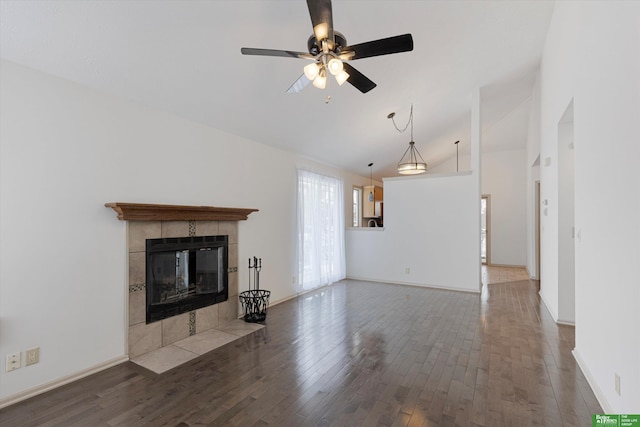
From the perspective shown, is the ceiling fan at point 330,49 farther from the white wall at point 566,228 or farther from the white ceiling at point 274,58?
the white wall at point 566,228

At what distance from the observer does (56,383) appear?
95.0 inches

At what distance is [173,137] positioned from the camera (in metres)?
3.35

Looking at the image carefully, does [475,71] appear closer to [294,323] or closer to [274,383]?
[294,323]

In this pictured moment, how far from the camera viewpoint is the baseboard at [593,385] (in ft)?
6.65

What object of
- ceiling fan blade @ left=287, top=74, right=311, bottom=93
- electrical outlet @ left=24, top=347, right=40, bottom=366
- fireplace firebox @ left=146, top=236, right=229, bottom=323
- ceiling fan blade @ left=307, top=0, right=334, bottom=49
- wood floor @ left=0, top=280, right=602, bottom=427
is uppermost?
ceiling fan blade @ left=307, top=0, right=334, bottom=49

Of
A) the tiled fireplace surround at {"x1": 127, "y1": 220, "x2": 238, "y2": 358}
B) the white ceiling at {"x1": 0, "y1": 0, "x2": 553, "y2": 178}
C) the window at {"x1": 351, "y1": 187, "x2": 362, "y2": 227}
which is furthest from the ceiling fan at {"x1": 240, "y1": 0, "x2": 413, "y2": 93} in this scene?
the window at {"x1": 351, "y1": 187, "x2": 362, "y2": 227}

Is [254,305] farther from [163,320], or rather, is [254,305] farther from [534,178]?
[534,178]

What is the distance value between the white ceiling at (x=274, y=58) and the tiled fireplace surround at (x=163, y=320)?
1.27 meters

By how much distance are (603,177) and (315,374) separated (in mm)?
2621

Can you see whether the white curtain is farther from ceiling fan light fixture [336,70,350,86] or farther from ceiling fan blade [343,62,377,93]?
ceiling fan light fixture [336,70,350,86]

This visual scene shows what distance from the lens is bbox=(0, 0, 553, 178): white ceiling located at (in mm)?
2229

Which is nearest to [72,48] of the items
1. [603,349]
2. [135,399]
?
[135,399]

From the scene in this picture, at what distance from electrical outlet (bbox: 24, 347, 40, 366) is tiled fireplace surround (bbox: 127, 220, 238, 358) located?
668 millimetres

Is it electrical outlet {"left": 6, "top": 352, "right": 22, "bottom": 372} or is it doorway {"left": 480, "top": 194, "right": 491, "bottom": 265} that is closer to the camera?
electrical outlet {"left": 6, "top": 352, "right": 22, "bottom": 372}
